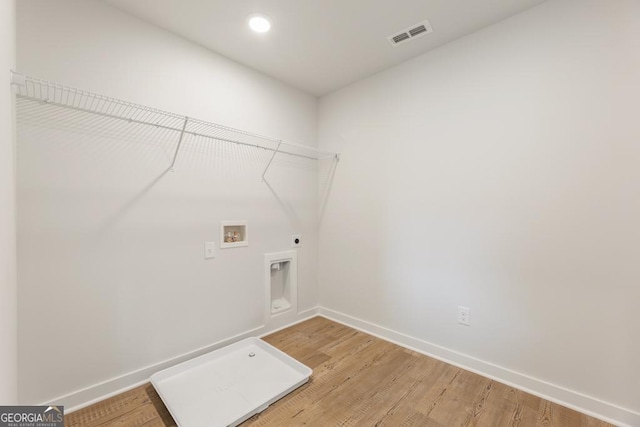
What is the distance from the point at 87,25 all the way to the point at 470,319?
3.25 m

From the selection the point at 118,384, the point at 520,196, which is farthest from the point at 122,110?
the point at 520,196

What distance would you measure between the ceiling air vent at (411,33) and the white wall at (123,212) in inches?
49.2

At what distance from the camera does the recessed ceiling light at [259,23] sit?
1884 millimetres

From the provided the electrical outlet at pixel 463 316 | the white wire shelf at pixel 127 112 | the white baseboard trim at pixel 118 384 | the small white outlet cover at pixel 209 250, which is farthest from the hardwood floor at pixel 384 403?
the white wire shelf at pixel 127 112

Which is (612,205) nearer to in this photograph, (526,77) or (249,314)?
(526,77)

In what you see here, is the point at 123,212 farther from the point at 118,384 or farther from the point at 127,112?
the point at 118,384

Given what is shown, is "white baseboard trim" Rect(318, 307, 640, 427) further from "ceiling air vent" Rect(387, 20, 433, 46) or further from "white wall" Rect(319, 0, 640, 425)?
"ceiling air vent" Rect(387, 20, 433, 46)

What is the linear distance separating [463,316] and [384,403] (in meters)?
0.90

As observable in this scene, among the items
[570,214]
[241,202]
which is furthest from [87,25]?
[570,214]

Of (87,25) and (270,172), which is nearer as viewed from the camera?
(87,25)

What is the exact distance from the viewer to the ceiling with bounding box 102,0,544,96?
177cm

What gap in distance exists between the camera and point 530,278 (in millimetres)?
1812

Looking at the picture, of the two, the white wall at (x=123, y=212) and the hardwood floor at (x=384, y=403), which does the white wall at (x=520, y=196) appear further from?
the white wall at (x=123, y=212)

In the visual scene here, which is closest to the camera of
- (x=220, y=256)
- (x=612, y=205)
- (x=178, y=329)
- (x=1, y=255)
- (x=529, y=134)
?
(x=1, y=255)
